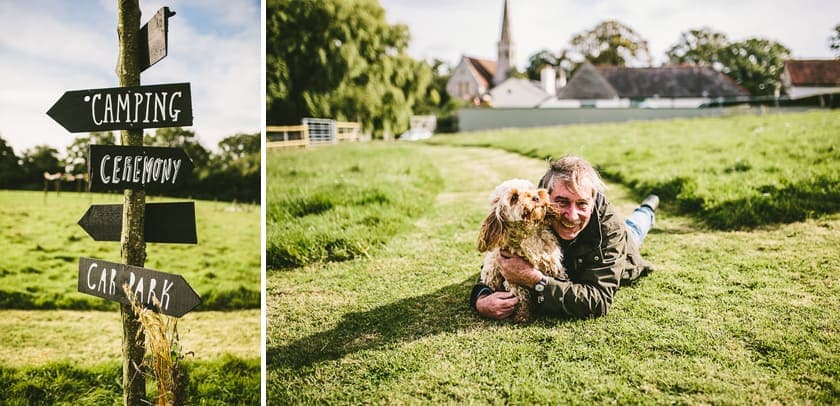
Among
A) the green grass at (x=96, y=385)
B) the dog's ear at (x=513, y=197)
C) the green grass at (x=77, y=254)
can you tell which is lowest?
the green grass at (x=96, y=385)

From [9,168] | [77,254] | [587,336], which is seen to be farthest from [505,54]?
[587,336]

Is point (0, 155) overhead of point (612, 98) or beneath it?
beneath

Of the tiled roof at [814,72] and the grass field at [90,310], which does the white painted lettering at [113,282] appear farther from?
the tiled roof at [814,72]

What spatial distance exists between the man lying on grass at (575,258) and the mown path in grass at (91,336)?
2.74 m

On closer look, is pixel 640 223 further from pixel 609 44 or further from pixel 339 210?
pixel 609 44

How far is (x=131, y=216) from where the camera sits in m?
2.88

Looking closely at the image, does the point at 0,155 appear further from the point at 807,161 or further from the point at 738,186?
the point at 807,161

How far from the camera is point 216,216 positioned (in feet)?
34.4

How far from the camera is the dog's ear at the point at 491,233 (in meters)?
3.02

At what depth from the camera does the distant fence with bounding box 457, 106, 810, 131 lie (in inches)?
1076

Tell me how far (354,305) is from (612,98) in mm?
50464

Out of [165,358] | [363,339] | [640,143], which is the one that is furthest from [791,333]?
[640,143]

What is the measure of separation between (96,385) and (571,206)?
3.70 metres

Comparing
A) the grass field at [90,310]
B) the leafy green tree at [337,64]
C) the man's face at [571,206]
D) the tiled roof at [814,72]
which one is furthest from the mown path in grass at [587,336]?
the leafy green tree at [337,64]
